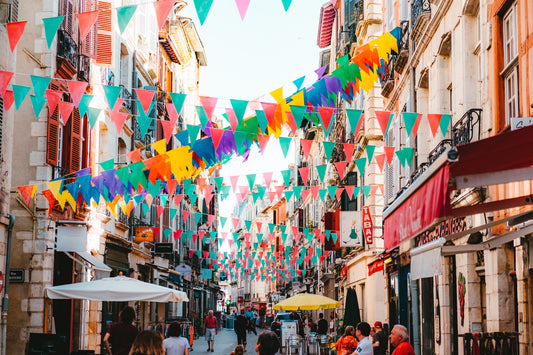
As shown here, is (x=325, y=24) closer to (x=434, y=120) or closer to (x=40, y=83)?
(x=434, y=120)

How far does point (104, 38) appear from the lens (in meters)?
23.9

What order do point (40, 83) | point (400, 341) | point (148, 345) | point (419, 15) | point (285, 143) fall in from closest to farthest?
point (148, 345)
point (400, 341)
point (40, 83)
point (285, 143)
point (419, 15)

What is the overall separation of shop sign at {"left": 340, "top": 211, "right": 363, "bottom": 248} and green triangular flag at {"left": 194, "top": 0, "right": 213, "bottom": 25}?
19385 millimetres

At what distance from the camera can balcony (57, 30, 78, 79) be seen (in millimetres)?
18688

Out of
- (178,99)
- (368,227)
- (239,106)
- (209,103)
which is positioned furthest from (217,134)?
(368,227)

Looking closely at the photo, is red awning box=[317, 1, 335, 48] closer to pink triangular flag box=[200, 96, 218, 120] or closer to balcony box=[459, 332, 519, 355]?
pink triangular flag box=[200, 96, 218, 120]

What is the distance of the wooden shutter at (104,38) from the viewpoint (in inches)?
915

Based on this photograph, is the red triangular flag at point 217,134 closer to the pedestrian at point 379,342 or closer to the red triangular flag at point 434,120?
the red triangular flag at point 434,120

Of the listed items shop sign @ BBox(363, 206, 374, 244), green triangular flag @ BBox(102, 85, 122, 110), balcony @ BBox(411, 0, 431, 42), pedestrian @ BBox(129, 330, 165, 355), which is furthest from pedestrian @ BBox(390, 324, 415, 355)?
shop sign @ BBox(363, 206, 374, 244)

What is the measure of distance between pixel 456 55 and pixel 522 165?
867cm

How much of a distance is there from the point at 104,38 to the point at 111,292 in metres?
11.1

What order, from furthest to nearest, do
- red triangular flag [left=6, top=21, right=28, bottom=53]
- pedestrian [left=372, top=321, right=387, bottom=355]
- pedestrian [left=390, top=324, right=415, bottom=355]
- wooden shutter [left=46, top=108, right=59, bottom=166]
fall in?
wooden shutter [left=46, top=108, right=59, bottom=166] → pedestrian [left=372, top=321, right=387, bottom=355] → red triangular flag [left=6, top=21, right=28, bottom=53] → pedestrian [left=390, top=324, right=415, bottom=355]

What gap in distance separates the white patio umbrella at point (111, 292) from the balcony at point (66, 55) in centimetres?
585

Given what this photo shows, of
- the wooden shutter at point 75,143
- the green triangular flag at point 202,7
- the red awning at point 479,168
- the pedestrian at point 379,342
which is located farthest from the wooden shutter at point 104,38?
the red awning at point 479,168
